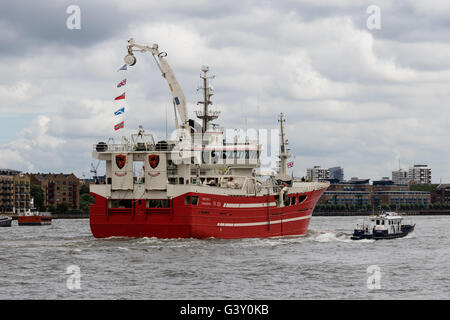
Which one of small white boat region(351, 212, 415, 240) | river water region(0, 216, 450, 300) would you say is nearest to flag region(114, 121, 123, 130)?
river water region(0, 216, 450, 300)

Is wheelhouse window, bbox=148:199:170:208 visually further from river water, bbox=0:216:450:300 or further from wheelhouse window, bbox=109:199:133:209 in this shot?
river water, bbox=0:216:450:300

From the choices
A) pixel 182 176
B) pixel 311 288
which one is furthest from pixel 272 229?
pixel 311 288

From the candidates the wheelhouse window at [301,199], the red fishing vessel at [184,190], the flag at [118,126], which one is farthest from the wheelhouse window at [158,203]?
the wheelhouse window at [301,199]

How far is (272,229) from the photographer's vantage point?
7350 cm

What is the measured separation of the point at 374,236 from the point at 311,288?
1412 inches

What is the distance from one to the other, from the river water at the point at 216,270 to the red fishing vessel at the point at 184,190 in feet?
5.43

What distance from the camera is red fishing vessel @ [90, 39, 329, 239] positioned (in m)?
63.3

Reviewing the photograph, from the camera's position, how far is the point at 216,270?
4831 cm

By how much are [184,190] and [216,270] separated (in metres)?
15.4

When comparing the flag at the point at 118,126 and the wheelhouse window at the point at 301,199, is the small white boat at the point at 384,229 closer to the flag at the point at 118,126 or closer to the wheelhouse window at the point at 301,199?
the wheelhouse window at the point at 301,199

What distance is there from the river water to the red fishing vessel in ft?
5.43

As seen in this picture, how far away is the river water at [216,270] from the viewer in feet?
133

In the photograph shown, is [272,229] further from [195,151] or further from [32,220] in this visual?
[32,220]
